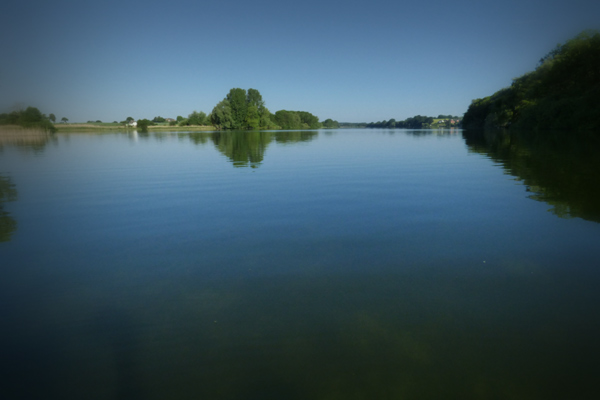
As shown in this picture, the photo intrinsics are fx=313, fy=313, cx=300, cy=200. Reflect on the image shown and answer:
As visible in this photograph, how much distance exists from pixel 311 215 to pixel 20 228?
614cm

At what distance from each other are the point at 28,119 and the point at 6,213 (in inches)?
2701

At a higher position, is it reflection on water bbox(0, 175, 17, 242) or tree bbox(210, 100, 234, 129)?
tree bbox(210, 100, 234, 129)

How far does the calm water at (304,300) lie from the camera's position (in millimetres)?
2514

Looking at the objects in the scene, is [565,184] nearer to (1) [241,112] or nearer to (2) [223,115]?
(2) [223,115]

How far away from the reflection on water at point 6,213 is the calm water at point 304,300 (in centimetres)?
8

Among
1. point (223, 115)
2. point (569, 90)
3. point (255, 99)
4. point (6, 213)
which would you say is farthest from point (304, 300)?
point (255, 99)

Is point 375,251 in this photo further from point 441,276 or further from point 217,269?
point 217,269

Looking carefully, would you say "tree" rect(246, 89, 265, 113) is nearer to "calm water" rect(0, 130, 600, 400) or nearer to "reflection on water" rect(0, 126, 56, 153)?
"reflection on water" rect(0, 126, 56, 153)

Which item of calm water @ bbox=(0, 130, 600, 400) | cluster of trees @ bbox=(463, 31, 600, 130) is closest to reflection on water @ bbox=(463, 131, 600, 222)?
calm water @ bbox=(0, 130, 600, 400)

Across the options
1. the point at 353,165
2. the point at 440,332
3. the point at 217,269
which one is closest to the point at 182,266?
the point at 217,269

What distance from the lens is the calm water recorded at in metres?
2.51

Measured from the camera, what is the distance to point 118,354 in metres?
2.84

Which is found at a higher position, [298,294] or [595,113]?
[595,113]

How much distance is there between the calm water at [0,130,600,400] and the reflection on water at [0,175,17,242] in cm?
8
